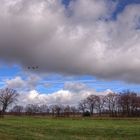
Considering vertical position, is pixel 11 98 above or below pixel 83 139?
above

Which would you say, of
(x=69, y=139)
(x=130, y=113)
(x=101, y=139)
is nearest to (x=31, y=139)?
(x=69, y=139)

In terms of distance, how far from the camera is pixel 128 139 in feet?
108

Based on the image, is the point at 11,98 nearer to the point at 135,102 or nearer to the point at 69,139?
the point at 135,102

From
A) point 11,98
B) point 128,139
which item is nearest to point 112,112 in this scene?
point 11,98

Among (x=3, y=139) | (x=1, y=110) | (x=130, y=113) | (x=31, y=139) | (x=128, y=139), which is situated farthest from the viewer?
(x=130, y=113)

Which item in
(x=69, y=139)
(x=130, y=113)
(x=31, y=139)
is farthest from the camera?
(x=130, y=113)

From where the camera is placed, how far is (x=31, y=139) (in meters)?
28.3

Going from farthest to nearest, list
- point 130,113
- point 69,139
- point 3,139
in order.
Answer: point 130,113 → point 69,139 → point 3,139

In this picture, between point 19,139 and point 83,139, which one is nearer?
point 19,139

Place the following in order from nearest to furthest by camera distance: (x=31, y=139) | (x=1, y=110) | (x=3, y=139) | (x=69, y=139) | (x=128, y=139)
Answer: (x=3, y=139) < (x=31, y=139) < (x=69, y=139) < (x=128, y=139) < (x=1, y=110)

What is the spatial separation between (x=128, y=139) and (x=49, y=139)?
7.69 meters

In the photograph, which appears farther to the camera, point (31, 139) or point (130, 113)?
point (130, 113)

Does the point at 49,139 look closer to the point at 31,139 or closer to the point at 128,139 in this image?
the point at 31,139

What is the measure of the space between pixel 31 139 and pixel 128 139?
9.47 metres
